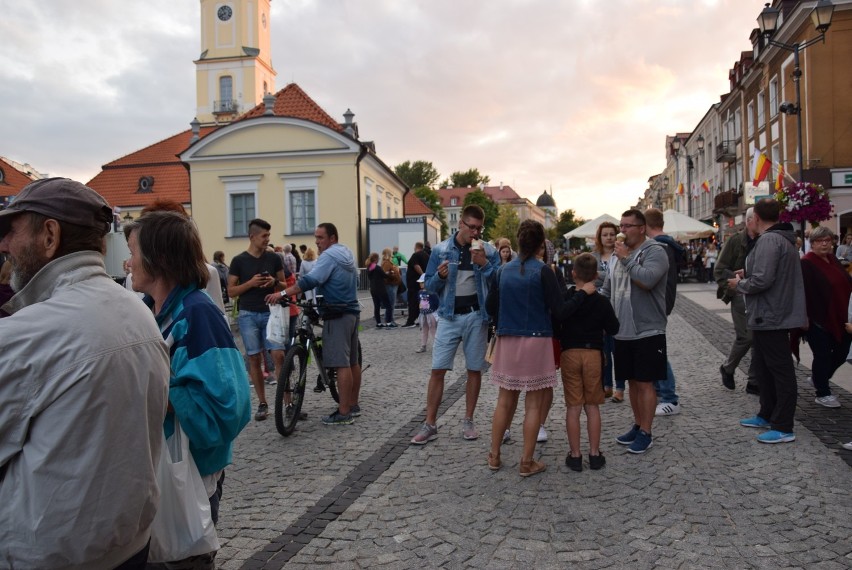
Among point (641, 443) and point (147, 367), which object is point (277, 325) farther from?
point (147, 367)

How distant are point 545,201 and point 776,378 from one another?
189m

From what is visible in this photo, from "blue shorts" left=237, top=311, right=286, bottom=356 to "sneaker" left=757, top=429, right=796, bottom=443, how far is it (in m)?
4.64

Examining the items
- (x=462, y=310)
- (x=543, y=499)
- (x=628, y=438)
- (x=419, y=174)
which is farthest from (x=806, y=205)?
(x=419, y=174)

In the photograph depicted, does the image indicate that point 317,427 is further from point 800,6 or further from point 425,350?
point 800,6

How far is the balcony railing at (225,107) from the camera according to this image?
55.5m

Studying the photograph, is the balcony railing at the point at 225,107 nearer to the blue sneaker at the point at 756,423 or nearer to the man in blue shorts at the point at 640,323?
the man in blue shorts at the point at 640,323

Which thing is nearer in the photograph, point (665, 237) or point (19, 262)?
point (19, 262)

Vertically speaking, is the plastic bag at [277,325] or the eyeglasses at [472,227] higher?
the eyeglasses at [472,227]

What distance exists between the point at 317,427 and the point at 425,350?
17.8 feet

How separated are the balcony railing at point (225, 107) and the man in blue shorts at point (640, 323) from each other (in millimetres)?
54043

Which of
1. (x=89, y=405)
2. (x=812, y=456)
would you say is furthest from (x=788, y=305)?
(x=89, y=405)

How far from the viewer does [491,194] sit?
152000 mm

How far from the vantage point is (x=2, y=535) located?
166cm

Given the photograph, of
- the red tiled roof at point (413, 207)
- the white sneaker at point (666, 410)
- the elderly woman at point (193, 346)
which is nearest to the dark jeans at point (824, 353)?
the white sneaker at point (666, 410)
